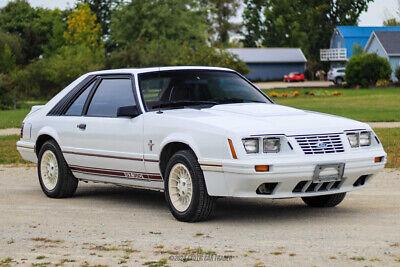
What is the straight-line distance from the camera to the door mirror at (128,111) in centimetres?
870

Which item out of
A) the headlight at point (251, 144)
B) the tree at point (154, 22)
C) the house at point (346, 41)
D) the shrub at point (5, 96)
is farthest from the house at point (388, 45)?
the headlight at point (251, 144)

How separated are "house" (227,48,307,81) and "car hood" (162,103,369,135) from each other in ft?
280

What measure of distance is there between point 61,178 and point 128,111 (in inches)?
69.7

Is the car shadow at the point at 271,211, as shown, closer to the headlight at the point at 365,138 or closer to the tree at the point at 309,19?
the headlight at the point at 365,138

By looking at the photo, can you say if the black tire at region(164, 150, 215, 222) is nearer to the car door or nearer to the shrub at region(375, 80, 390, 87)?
the car door

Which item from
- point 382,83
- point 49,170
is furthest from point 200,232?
point 382,83

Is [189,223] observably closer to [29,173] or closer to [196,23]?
[29,173]

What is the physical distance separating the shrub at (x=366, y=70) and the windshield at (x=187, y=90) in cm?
5104

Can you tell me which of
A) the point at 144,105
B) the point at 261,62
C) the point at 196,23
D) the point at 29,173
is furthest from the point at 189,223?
the point at 261,62

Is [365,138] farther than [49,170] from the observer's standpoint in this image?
No

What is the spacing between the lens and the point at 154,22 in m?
74.5

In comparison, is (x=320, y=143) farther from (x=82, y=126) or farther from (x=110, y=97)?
(x=82, y=126)

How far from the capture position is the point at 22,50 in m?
81.2

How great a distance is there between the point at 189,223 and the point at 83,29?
212 feet
